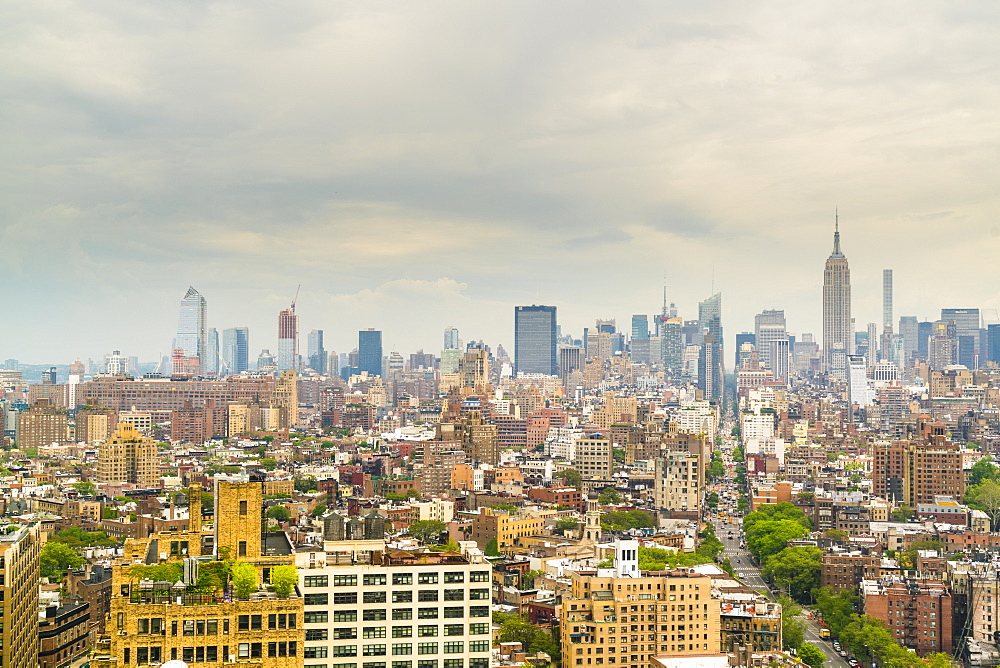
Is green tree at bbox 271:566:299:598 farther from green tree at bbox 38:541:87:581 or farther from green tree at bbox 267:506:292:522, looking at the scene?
green tree at bbox 267:506:292:522

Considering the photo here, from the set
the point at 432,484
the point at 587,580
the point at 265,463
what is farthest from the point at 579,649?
the point at 265,463

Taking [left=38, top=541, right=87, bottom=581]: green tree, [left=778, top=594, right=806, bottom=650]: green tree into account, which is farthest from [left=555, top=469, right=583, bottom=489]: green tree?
[left=38, top=541, right=87, bottom=581]: green tree

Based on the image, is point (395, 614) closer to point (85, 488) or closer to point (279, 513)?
point (279, 513)

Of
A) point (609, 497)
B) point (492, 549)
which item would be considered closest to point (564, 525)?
point (492, 549)

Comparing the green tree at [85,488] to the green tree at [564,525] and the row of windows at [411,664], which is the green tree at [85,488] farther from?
the row of windows at [411,664]

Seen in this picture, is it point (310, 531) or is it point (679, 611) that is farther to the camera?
point (310, 531)

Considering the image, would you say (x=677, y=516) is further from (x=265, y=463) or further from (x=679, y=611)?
(x=679, y=611)
